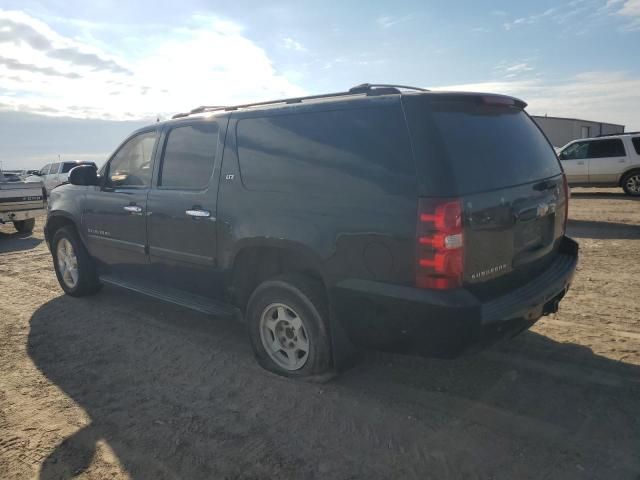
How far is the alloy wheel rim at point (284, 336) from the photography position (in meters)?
3.46

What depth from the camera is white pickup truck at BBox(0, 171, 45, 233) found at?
11297mm

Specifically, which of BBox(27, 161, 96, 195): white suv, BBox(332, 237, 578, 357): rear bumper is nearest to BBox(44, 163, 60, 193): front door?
BBox(27, 161, 96, 195): white suv

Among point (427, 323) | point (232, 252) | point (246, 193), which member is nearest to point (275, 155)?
point (246, 193)

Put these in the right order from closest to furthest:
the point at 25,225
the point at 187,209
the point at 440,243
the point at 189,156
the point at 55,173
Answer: the point at 440,243 → the point at 187,209 → the point at 189,156 → the point at 25,225 → the point at 55,173

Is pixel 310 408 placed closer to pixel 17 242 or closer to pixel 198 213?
pixel 198 213

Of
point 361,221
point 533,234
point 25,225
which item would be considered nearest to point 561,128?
point 25,225

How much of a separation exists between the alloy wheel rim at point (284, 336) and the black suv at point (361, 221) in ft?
0.03

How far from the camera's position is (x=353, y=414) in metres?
3.11

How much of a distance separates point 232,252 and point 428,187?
168 cm

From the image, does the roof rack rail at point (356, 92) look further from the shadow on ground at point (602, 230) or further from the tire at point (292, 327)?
the shadow on ground at point (602, 230)

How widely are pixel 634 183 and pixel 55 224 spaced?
609 inches

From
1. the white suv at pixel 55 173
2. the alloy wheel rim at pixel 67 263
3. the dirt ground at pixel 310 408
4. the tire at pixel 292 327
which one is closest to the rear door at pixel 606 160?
the dirt ground at pixel 310 408

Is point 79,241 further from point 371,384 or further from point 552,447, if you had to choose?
point 552,447

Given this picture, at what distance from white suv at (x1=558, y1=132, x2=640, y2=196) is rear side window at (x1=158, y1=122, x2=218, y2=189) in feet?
47.8
